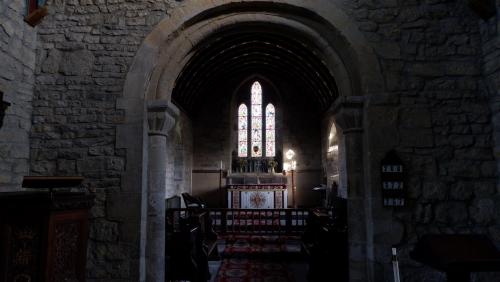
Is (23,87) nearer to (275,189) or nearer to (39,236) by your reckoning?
(39,236)

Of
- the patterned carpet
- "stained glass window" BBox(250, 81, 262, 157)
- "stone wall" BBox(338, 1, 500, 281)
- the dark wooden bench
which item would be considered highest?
"stained glass window" BBox(250, 81, 262, 157)

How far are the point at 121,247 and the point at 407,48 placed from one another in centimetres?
381

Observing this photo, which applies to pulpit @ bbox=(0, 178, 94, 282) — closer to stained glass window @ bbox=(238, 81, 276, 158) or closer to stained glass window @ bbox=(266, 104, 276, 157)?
stained glass window @ bbox=(238, 81, 276, 158)

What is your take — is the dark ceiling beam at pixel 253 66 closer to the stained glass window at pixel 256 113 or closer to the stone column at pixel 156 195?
the stained glass window at pixel 256 113

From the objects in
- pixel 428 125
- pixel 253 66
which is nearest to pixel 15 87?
pixel 428 125

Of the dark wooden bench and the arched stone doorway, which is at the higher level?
the arched stone doorway

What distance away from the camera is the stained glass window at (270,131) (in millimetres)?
11000

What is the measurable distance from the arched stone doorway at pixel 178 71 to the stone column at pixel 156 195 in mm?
11

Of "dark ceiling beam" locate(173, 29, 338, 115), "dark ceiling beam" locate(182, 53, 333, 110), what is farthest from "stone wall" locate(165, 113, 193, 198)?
"dark ceiling beam" locate(182, 53, 333, 110)

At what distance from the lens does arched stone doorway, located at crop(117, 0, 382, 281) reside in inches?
145

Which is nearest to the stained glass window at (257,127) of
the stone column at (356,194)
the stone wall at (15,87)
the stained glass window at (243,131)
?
the stained glass window at (243,131)

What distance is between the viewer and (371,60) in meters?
3.75

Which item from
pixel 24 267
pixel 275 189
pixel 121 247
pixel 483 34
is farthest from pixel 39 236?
pixel 275 189

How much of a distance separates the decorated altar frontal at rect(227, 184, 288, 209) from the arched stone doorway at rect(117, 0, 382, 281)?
5558 millimetres
